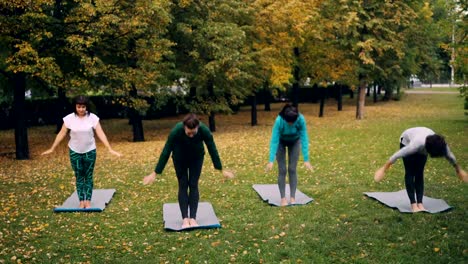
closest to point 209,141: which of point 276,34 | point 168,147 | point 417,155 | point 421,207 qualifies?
point 168,147

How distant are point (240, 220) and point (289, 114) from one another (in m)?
1.99

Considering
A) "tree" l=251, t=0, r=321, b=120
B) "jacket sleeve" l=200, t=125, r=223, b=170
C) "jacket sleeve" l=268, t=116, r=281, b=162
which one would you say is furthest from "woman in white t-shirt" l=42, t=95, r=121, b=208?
"tree" l=251, t=0, r=321, b=120

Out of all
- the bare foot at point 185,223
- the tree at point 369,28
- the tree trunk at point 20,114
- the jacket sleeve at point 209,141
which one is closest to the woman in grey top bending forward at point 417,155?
the jacket sleeve at point 209,141

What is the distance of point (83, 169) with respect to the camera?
9336mm

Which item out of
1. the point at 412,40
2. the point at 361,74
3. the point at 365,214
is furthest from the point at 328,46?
the point at 365,214

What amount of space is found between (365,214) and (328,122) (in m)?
20.7

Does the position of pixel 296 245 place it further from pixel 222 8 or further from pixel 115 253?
pixel 222 8

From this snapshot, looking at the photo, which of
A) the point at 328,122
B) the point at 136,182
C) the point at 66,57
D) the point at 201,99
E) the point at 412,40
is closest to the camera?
the point at 136,182

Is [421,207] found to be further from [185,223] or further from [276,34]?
[276,34]

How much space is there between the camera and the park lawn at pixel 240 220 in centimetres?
693

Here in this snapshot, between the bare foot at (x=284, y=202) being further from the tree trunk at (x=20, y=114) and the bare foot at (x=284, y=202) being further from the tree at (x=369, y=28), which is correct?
the tree at (x=369, y=28)

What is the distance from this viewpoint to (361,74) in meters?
30.5

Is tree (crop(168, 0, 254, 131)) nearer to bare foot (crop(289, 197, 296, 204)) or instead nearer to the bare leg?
bare foot (crop(289, 197, 296, 204))

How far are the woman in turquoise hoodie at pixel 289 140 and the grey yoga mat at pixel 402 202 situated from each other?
65.4 inches
